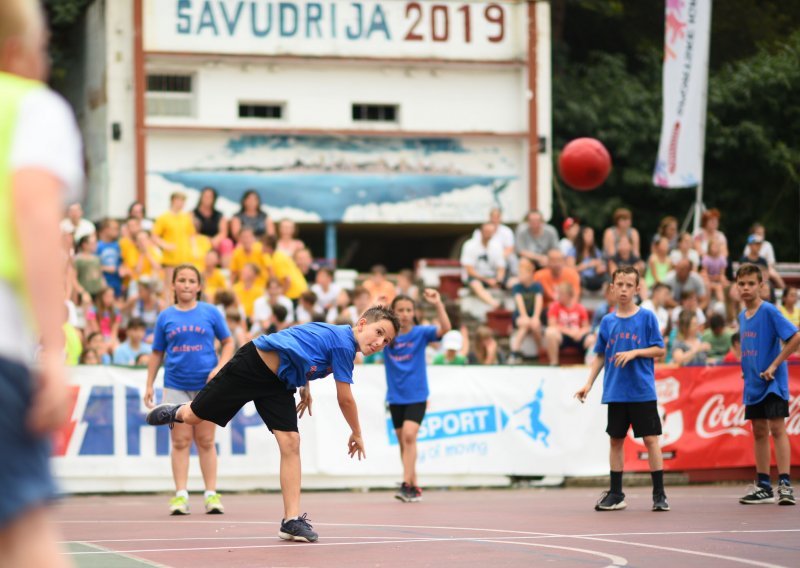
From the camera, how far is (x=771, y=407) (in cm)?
1293

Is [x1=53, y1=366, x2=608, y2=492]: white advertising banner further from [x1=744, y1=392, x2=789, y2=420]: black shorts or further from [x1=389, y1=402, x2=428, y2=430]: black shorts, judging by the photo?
[x1=744, y1=392, x2=789, y2=420]: black shorts

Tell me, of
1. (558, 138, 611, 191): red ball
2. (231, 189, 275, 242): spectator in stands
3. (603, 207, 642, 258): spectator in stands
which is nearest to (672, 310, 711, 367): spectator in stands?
(558, 138, 611, 191): red ball

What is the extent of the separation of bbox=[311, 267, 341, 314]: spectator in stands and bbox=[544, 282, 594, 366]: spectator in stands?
11.0ft

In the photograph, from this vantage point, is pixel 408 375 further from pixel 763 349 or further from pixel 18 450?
pixel 18 450

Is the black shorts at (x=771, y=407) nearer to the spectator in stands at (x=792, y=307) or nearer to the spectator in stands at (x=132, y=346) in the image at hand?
the spectator in stands at (x=132, y=346)

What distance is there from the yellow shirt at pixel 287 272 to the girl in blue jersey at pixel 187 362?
8.91 m

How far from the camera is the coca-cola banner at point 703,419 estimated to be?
675 inches

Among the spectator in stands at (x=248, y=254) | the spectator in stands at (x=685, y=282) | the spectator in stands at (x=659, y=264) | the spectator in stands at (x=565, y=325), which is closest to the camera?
the spectator in stands at (x=565, y=325)

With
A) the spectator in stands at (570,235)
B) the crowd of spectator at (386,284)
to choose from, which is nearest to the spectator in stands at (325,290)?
the crowd of spectator at (386,284)

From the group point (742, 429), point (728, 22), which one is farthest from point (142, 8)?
point (728, 22)

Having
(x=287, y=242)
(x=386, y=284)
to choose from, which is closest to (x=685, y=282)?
(x=386, y=284)

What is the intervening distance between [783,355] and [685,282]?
986 centimetres

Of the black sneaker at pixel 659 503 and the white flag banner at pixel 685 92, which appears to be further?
the white flag banner at pixel 685 92

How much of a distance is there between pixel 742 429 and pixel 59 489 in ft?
48.0
